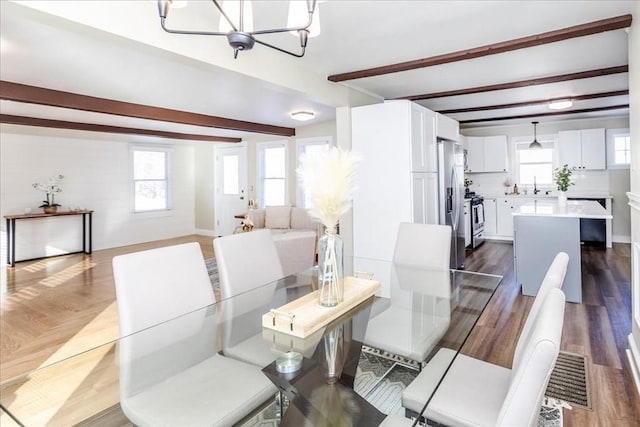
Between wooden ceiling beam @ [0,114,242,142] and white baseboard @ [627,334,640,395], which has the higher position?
wooden ceiling beam @ [0,114,242,142]

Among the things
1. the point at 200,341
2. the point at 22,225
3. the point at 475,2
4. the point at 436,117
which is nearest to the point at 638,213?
the point at 475,2

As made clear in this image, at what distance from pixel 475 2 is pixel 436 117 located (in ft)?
7.35

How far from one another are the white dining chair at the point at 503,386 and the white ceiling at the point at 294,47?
213 centimetres

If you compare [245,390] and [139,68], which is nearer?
[245,390]

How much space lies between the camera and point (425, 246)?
8.84 feet

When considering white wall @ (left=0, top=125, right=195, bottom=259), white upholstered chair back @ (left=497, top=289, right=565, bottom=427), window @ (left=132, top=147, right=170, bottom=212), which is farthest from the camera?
window @ (left=132, top=147, right=170, bottom=212)

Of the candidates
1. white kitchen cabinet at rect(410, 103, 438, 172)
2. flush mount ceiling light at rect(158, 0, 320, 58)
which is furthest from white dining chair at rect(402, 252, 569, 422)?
white kitchen cabinet at rect(410, 103, 438, 172)

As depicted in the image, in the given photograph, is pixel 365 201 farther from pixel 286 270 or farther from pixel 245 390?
pixel 245 390

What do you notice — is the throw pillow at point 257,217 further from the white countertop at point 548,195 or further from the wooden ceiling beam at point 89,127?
the white countertop at point 548,195

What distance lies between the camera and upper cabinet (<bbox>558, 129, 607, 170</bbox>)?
21.9 ft

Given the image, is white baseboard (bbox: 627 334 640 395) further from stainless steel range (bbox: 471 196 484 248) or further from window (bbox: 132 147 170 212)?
window (bbox: 132 147 170 212)

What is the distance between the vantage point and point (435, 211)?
176 inches

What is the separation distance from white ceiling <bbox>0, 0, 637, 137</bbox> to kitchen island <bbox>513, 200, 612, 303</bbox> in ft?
5.04

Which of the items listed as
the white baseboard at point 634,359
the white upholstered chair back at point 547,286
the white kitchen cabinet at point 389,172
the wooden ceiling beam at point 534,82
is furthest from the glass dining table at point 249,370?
the wooden ceiling beam at point 534,82
